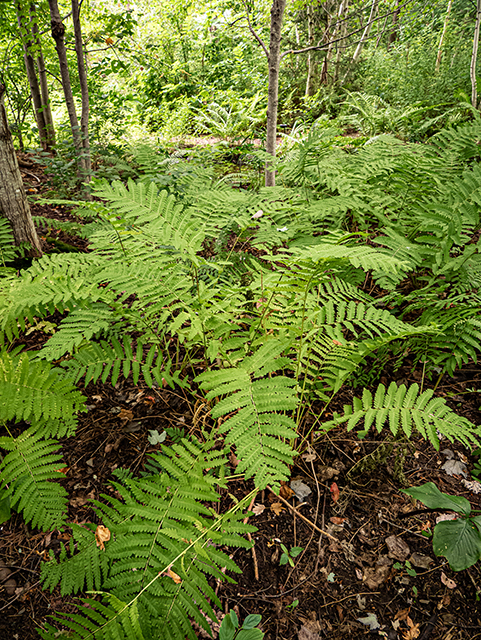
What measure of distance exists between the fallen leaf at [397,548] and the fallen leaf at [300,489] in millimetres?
384

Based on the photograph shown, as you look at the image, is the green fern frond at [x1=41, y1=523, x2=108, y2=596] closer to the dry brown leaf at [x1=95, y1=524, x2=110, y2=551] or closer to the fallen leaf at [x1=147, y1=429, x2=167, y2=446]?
the dry brown leaf at [x1=95, y1=524, x2=110, y2=551]

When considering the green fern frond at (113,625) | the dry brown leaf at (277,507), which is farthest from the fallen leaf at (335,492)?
the green fern frond at (113,625)

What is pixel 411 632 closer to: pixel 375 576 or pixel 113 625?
pixel 375 576

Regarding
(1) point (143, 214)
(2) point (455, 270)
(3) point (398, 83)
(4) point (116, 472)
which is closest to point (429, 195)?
(2) point (455, 270)

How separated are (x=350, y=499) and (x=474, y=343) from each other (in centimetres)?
106

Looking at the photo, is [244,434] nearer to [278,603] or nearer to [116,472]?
[278,603]

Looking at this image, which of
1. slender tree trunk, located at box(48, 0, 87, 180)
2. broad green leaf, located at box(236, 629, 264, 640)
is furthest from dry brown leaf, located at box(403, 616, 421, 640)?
slender tree trunk, located at box(48, 0, 87, 180)

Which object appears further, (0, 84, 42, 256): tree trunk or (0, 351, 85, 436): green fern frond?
(0, 84, 42, 256): tree trunk

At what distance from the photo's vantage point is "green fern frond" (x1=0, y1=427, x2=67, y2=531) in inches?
54.6

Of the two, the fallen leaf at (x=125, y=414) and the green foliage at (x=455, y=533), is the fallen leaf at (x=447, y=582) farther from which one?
the fallen leaf at (x=125, y=414)

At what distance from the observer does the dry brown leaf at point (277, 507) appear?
5.29ft

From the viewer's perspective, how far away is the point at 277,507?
5.34 ft

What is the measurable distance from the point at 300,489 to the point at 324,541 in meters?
0.24

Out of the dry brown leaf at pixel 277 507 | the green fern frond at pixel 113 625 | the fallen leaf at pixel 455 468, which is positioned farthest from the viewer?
the fallen leaf at pixel 455 468
